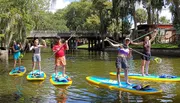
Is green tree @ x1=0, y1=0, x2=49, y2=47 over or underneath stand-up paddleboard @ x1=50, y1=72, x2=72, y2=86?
over

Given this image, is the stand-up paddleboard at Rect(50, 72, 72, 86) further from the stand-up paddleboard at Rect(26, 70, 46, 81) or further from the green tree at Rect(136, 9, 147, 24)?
the green tree at Rect(136, 9, 147, 24)

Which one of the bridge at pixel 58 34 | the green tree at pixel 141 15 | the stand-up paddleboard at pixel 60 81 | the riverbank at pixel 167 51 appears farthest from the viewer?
the green tree at pixel 141 15

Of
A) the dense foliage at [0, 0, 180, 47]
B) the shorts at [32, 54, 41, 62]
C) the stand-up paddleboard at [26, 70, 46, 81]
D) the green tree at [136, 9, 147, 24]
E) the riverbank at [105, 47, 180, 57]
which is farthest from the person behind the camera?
the green tree at [136, 9, 147, 24]

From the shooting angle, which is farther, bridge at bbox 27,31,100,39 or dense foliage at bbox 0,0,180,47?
bridge at bbox 27,31,100,39

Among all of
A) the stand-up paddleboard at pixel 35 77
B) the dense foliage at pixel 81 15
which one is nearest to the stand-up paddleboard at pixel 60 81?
the stand-up paddleboard at pixel 35 77

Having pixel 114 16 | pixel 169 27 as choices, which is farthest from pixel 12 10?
pixel 169 27

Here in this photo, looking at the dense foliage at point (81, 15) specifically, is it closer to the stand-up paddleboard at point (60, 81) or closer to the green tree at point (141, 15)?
the green tree at point (141, 15)

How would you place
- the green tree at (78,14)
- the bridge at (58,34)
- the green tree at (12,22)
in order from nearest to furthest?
1. the green tree at (12,22)
2. the bridge at (58,34)
3. the green tree at (78,14)

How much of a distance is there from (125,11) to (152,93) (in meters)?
50.6

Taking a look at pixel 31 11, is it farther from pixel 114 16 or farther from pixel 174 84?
pixel 174 84

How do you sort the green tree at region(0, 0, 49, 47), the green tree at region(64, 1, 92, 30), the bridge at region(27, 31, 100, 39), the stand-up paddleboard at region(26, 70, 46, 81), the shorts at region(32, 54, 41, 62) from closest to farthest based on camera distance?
the stand-up paddleboard at region(26, 70, 46, 81)
the shorts at region(32, 54, 41, 62)
the green tree at region(0, 0, 49, 47)
the bridge at region(27, 31, 100, 39)
the green tree at region(64, 1, 92, 30)

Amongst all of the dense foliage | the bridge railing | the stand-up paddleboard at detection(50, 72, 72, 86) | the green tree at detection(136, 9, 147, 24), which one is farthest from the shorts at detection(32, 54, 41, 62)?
the green tree at detection(136, 9, 147, 24)

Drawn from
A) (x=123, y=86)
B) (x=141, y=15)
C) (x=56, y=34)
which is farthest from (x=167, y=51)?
(x=141, y=15)

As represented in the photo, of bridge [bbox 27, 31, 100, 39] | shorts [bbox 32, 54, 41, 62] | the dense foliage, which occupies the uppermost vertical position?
the dense foliage
